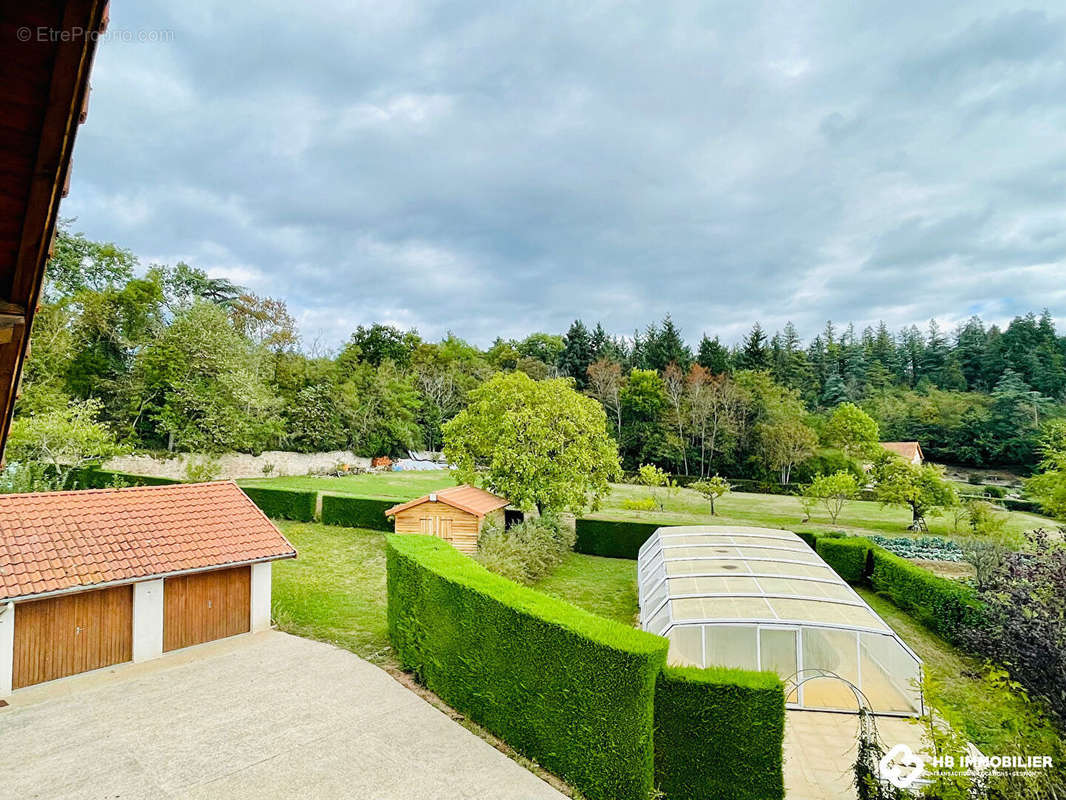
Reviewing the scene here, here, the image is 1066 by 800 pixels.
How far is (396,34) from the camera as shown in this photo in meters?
10.6

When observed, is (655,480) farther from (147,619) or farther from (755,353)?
(755,353)

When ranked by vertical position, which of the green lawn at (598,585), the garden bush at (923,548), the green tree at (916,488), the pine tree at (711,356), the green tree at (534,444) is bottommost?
the green lawn at (598,585)

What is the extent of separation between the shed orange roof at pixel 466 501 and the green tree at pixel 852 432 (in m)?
33.2

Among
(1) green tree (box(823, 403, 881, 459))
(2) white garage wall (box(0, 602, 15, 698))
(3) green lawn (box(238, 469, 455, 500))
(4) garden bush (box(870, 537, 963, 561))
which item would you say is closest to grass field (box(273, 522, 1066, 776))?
(4) garden bush (box(870, 537, 963, 561))

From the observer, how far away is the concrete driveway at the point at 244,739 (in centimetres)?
682

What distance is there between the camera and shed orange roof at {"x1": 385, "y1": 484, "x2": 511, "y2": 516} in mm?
18234

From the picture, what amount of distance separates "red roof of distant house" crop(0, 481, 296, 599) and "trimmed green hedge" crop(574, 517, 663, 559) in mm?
12633

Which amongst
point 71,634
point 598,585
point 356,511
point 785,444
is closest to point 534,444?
point 598,585

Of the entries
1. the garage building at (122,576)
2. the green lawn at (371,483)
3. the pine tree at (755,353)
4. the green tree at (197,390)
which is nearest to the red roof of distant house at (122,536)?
the garage building at (122,576)

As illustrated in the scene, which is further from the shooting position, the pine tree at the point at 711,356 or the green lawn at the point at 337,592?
the pine tree at the point at 711,356

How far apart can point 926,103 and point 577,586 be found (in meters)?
17.9

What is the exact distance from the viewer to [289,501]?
23969mm

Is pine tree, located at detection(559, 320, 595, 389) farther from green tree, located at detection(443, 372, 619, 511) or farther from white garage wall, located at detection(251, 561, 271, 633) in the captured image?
white garage wall, located at detection(251, 561, 271, 633)

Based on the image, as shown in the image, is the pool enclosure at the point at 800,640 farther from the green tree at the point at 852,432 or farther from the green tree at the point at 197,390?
the green tree at the point at 852,432
